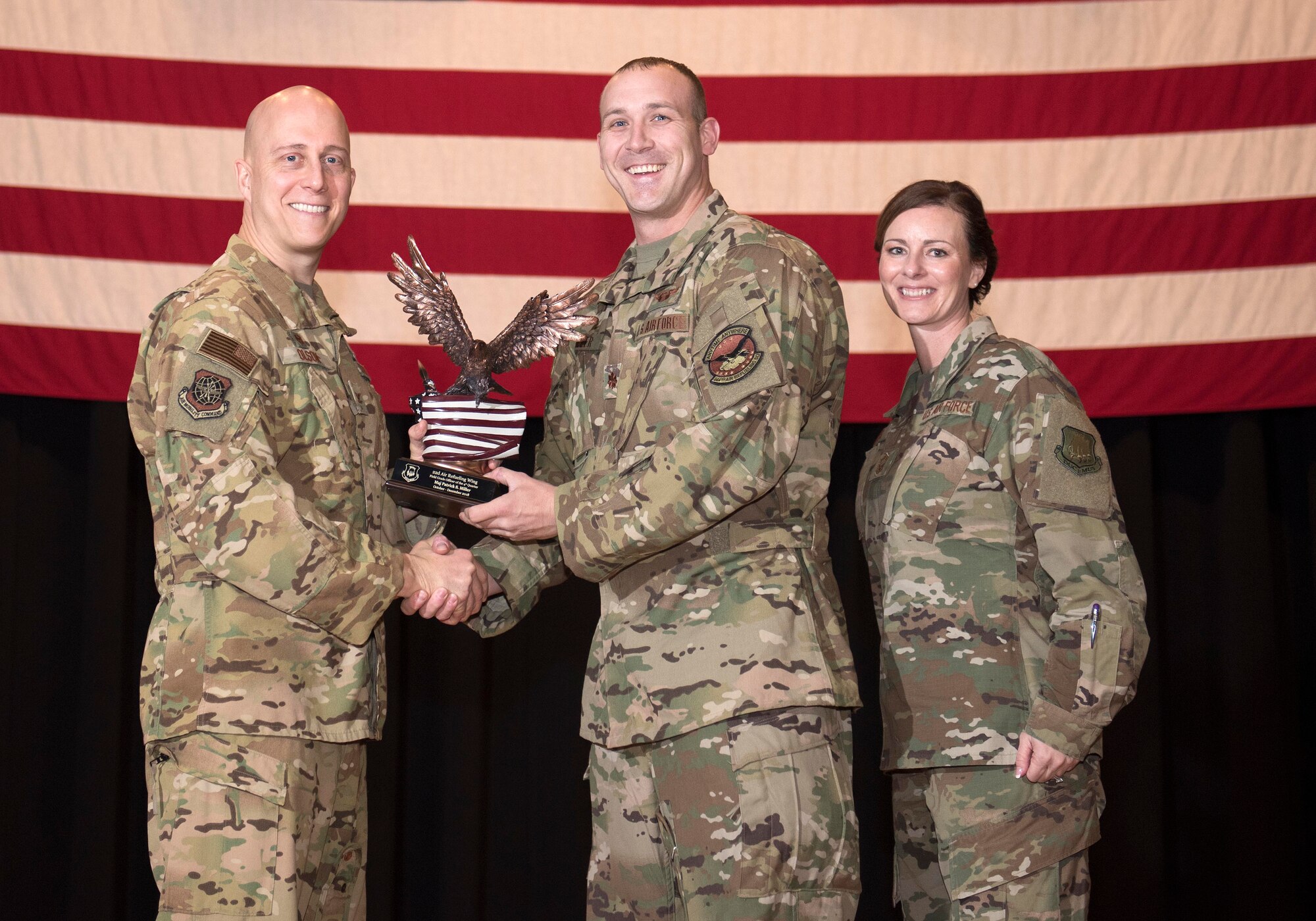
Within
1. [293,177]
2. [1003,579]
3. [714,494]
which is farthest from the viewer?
[293,177]

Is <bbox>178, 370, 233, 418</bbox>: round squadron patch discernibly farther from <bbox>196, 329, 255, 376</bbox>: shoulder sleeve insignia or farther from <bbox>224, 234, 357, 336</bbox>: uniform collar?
<bbox>224, 234, 357, 336</bbox>: uniform collar

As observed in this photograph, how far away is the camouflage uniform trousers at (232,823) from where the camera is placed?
6.82 feet

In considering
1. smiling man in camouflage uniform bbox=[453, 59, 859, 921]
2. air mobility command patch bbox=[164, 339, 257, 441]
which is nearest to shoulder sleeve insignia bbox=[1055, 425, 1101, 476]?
smiling man in camouflage uniform bbox=[453, 59, 859, 921]

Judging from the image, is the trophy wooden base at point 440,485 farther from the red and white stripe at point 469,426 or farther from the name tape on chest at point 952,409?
the name tape on chest at point 952,409

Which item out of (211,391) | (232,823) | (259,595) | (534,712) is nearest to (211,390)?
(211,391)

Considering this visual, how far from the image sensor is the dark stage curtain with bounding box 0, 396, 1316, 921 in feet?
12.1

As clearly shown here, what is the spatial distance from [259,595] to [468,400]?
21.4 inches

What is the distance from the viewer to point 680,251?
92.4 inches

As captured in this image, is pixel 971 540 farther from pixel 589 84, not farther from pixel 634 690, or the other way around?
pixel 589 84

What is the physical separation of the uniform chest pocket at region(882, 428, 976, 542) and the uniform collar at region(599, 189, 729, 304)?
58 centimetres

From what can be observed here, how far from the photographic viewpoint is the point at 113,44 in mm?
3621

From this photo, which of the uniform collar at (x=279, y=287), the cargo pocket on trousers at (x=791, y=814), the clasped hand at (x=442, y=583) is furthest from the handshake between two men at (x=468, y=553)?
the cargo pocket on trousers at (x=791, y=814)

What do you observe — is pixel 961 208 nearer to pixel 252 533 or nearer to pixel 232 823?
pixel 252 533

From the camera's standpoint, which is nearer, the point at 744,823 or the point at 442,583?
the point at 744,823
